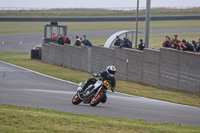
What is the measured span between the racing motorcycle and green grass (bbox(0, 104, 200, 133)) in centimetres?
262

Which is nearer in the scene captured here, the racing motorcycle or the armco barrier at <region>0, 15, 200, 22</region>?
the racing motorcycle

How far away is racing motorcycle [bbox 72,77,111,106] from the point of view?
43.2 ft

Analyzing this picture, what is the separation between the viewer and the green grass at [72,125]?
8406 millimetres

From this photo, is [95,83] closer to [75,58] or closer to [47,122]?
[47,122]

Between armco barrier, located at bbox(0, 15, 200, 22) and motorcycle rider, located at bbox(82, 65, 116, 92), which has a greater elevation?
armco barrier, located at bbox(0, 15, 200, 22)

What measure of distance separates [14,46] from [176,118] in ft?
137

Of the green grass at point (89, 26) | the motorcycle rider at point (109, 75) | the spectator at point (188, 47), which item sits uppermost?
the green grass at point (89, 26)

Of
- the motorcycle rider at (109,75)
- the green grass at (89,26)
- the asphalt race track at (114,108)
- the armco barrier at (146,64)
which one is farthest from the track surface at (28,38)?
the motorcycle rider at (109,75)

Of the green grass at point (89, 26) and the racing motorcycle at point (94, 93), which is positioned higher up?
the green grass at point (89, 26)

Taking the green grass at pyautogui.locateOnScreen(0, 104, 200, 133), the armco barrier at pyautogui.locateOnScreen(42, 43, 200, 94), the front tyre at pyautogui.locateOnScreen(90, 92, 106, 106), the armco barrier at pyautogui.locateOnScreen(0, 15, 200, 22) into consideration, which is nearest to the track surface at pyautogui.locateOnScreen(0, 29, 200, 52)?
the armco barrier at pyautogui.locateOnScreen(0, 15, 200, 22)

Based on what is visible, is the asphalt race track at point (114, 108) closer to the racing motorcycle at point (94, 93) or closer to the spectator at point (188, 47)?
the racing motorcycle at point (94, 93)

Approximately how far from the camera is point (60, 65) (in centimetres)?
3500

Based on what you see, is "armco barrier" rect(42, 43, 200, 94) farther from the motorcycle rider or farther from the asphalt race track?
the motorcycle rider

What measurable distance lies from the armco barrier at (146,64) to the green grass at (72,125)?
992cm
